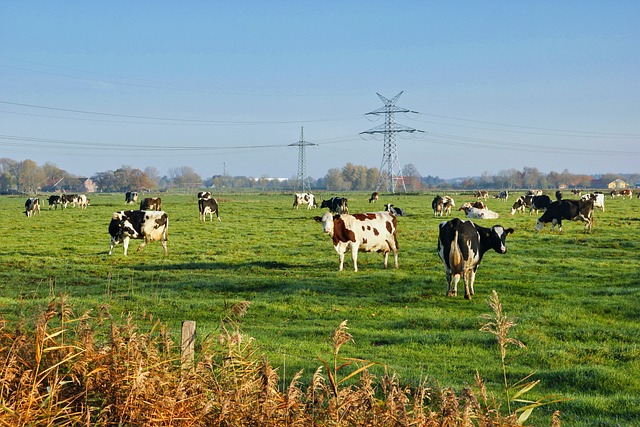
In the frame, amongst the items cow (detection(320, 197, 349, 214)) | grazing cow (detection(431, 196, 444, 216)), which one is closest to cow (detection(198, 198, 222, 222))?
cow (detection(320, 197, 349, 214))

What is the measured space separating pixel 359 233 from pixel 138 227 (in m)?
11.1

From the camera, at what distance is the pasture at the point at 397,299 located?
8781 mm

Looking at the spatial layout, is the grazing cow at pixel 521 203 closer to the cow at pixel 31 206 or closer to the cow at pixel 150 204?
the cow at pixel 150 204

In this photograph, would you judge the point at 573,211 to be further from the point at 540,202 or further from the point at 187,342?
the point at 187,342

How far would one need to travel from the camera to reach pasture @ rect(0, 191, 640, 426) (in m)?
8.78

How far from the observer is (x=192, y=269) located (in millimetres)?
20688

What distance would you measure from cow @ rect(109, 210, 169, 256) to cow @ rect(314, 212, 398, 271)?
29.0 feet

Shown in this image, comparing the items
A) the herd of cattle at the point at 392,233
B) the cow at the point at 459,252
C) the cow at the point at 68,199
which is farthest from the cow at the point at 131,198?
the cow at the point at 459,252

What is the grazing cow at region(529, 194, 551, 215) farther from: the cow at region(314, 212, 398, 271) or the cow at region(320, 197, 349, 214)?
the cow at region(314, 212, 398, 271)

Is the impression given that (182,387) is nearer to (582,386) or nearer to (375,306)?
(582,386)

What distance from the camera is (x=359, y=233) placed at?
20.4 metres

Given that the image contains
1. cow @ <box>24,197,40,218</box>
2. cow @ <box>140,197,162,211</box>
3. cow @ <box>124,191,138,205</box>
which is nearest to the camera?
cow @ <box>140,197,162,211</box>

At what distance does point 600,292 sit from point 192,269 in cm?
1339

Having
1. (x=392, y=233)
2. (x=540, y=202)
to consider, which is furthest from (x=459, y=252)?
(x=540, y=202)
